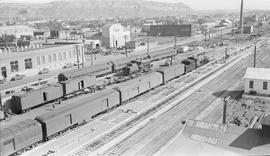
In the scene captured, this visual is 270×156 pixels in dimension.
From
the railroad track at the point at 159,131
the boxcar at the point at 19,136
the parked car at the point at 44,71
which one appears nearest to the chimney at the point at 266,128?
the railroad track at the point at 159,131

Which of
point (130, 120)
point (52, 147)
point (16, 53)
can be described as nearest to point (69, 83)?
point (130, 120)

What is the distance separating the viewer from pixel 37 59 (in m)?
61.4

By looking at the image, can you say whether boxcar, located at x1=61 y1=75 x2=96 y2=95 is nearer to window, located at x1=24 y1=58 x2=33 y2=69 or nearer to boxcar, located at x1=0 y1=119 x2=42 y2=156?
boxcar, located at x1=0 y1=119 x2=42 y2=156

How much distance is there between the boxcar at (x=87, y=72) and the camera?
48.6 meters

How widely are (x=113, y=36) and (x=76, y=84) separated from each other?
64.1 m

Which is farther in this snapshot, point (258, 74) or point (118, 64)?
point (118, 64)

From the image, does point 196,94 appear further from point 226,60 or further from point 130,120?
point 226,60

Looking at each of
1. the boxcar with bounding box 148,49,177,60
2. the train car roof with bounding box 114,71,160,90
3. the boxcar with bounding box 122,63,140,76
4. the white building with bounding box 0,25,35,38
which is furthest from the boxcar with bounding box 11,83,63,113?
the white building with bounding box 0,25,35,38

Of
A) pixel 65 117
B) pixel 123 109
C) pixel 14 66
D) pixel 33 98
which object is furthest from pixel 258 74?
pixel 14 66

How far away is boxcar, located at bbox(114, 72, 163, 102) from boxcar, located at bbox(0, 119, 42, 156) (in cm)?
1327

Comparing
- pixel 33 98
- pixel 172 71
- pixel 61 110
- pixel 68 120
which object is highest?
pixel 172 71

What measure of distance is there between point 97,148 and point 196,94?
2127cm

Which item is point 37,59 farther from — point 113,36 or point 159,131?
point 113,36

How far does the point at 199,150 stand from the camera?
22703mm
